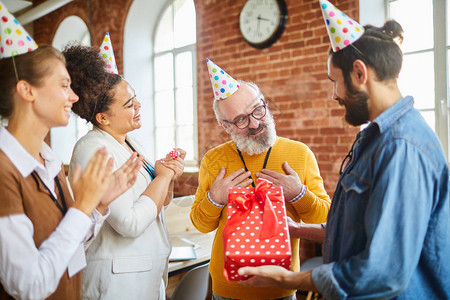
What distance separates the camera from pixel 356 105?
897 mm

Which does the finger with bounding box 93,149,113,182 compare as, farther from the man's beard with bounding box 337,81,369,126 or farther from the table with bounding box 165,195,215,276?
the table with bounding box 165,195,215,276

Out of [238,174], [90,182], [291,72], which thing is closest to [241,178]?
[238,174]

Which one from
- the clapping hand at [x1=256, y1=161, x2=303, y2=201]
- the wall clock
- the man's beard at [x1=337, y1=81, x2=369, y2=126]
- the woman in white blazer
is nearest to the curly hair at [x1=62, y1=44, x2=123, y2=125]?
the woman in white blazer

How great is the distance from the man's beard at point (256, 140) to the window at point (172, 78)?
3.50 feet

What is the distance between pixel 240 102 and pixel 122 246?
697mm

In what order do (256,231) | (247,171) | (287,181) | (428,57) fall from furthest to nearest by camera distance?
(428,57), (247,171), (287,181), (256,231)

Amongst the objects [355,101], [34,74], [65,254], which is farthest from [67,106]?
[355,101]

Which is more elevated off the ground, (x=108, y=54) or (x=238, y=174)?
(x=108, y=54)

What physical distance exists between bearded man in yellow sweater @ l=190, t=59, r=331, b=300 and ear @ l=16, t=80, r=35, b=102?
2.32ft

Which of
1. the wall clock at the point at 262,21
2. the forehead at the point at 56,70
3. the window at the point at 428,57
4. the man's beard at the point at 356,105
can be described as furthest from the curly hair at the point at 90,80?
the window at the point at 428,57

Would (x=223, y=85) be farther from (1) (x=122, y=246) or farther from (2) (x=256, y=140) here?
(1) (x=122, y=246)

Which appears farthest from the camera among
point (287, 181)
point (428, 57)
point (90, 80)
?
point (428, 57)

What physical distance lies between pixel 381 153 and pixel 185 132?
2.01 meters

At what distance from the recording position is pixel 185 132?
8.79 ft
